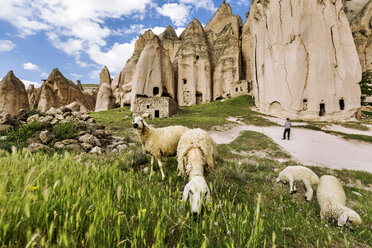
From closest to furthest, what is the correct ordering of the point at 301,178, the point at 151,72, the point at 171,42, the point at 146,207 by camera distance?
1. the point at 146,207
2. the point at 301,178
3. the point at 151,72
4. the point at 171,42

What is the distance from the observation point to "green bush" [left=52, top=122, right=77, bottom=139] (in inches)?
283

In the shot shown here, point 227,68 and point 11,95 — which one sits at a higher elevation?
point 227,68

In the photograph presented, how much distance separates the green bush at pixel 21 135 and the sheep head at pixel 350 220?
9791 millimetres

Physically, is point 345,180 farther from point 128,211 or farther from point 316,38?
point 316,38

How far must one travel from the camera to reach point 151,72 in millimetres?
35844

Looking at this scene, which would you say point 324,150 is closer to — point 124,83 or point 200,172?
point 200,172

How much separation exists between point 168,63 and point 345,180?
3779 centimetres

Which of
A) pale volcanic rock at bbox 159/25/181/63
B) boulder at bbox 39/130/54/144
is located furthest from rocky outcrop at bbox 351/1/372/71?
boulder at bbox 39/130/54/144

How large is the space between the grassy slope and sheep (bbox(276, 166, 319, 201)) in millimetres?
243

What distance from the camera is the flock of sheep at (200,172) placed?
7.30 feet

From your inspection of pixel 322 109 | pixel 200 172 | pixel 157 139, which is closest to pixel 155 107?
pixel 157 139

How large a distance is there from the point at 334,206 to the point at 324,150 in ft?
36.0

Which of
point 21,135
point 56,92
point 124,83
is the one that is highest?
point 124,83

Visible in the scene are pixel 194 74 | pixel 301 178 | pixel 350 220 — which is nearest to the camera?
pixel 350 220
